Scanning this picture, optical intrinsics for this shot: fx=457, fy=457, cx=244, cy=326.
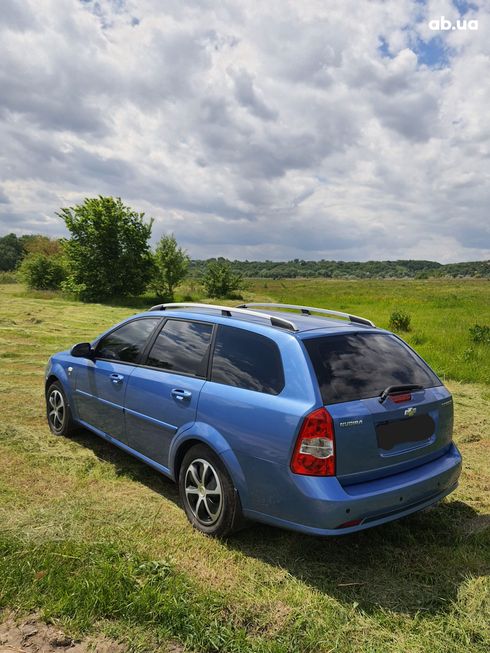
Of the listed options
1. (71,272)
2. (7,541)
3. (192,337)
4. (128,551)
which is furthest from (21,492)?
(71,272)

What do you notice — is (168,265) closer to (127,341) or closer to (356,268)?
(127,341)

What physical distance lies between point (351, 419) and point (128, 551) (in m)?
1.73

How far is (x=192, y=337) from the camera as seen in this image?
3.79 m

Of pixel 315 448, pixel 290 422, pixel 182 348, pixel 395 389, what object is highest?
pixel 182 348

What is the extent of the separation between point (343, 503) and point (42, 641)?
5.66 feet

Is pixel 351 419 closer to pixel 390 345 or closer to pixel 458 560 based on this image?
pixel 390 345

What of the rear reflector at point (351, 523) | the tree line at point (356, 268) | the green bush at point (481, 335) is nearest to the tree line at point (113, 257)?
the green bush at point (481, 335)

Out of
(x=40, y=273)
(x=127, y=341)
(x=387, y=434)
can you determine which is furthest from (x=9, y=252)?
(x=387, y=434)

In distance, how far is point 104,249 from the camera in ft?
94.7

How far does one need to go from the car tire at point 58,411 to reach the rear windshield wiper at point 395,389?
11.9 feet

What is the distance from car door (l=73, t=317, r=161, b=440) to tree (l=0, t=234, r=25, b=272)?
7802 centimetres

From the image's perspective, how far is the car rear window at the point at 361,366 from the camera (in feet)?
9.62

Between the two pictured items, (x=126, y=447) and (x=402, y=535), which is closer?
(x=402, y=535)

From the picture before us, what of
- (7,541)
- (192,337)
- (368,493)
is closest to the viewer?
(368,493)
